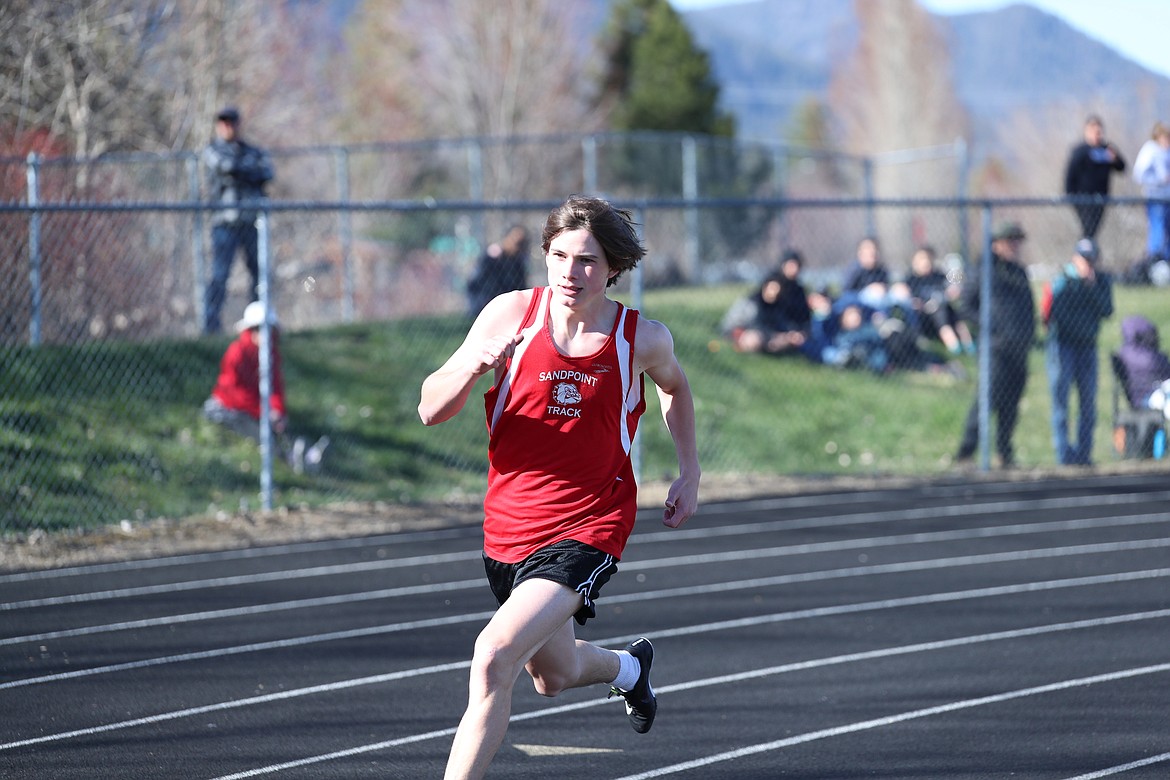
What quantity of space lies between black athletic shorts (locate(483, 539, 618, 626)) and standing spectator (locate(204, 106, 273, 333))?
871 centimetres

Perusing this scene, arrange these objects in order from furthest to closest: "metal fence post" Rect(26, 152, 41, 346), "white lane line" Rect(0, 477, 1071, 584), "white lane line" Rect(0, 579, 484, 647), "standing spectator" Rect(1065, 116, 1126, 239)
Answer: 1. "standing spectator" Rect(1065, 116, 1126, 239)
2. "metal fence post" Rect(26, 152, 41, 346)
3. "white lane line" Rect(0, 477, 1071, 584)
4. "white lane line" Rect(0, 579, 484, 647)

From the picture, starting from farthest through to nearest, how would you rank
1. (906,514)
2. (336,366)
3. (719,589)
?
(336,366), (906,514), (719,589)

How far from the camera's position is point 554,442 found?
170 inches

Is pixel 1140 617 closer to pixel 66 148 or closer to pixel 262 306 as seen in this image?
pixel 262 306

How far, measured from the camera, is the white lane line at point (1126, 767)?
4934 mm

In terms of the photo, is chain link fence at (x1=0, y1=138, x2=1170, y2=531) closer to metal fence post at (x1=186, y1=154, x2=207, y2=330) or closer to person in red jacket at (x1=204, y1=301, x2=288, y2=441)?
metal fence post at (x1=186, y1=154, x2=207, y2=330)

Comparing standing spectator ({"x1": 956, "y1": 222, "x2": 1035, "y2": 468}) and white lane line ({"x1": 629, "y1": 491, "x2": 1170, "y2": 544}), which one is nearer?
white lane line ({"x1": 629, "y1": 491, "x2": 1170, "y2": 544})

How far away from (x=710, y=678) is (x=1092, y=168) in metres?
12.0

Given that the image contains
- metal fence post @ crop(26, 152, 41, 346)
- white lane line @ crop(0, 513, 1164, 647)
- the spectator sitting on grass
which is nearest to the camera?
white lane line @ crop(0, 513, 1164, 647)

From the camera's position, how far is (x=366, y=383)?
13.7m

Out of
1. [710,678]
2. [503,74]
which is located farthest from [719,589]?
[503,74]

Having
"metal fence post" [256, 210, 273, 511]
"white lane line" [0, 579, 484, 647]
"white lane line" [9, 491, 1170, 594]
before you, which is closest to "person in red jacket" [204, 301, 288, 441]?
"metal fence post" [256, 210, 273, 511]

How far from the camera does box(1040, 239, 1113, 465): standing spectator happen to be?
12477 mm

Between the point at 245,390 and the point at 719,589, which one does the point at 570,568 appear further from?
the point at 245,390
